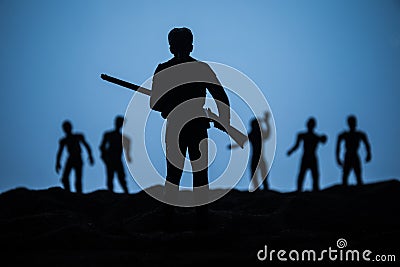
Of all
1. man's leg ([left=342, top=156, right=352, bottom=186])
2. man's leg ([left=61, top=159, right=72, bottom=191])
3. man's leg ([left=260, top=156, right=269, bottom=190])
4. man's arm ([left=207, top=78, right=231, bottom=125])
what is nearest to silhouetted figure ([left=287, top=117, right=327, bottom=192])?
man's leg ([left=342, top=156, right=352, bottom=186])

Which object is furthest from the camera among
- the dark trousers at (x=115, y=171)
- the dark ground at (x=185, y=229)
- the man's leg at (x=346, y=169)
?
the dark trousers at (x=115, y=171)

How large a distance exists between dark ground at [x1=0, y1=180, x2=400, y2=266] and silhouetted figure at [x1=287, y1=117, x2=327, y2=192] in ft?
7.66

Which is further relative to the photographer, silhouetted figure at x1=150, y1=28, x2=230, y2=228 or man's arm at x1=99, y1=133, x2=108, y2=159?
man's arm at x1=99, y1=133, x2=108, y2=159

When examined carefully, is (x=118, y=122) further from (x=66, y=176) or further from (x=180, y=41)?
(x=180, y=41)

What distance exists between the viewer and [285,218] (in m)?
6.29

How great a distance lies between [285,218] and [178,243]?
213cm

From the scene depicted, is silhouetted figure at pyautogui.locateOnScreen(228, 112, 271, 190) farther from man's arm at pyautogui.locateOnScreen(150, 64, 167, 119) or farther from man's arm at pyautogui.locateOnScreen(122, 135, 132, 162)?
man's arm at pyautogui.locateOnScreen(150, 64, 167, 119)

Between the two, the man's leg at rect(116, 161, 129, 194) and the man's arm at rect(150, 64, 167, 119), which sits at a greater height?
the man's arm at rect(150, 64, 167, 119)

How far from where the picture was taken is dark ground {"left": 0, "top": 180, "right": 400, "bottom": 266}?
4176 millimetres

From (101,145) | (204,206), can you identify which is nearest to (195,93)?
(204,206)

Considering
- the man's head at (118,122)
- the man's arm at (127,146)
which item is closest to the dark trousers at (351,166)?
the man's arm at (127,146)

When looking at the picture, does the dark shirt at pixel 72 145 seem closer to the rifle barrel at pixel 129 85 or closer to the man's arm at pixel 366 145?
the rifle barrel at pixel 129 85

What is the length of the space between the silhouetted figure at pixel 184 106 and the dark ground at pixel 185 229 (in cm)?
73

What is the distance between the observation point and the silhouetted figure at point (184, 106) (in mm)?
5680
